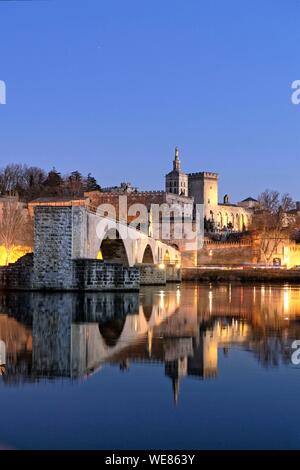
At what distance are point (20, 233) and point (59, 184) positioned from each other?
47.7 metres

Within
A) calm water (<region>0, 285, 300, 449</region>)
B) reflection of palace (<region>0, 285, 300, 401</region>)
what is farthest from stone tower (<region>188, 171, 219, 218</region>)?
calm water (<region>0, 285, 300, 449</region>)

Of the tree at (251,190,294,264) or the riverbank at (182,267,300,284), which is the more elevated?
the tree at (251,190,294,264)

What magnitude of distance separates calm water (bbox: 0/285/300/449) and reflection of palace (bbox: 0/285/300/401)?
0.07 ft

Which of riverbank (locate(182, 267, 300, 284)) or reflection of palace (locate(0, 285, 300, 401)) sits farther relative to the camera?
riverbank (locate(182, 267, 300, 284))

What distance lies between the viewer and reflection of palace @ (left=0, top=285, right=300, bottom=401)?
29.6 ft

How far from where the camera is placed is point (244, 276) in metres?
56.5

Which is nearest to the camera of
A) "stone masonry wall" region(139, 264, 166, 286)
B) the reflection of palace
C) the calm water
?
the calm water

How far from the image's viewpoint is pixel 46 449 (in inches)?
205

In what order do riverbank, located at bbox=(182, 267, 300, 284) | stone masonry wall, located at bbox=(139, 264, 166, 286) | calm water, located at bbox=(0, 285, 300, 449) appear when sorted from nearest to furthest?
calm water, located at bbox=(0, 285, 300, 449), stone masonry wall, located at bbox=(139, 264, 166, 286), riverbank, located at bbox=(182, 267, 300, 284)

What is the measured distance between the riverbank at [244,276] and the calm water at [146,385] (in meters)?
41.6

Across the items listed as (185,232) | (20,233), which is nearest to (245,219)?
(185,232)

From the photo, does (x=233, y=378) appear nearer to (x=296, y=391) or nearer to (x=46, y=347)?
(x=296, y=391)

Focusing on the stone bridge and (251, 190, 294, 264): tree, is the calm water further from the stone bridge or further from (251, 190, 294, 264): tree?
(251, 190, 294, 264): tree

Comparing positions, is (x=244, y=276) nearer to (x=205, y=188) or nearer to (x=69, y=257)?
(x=69, y=257)
